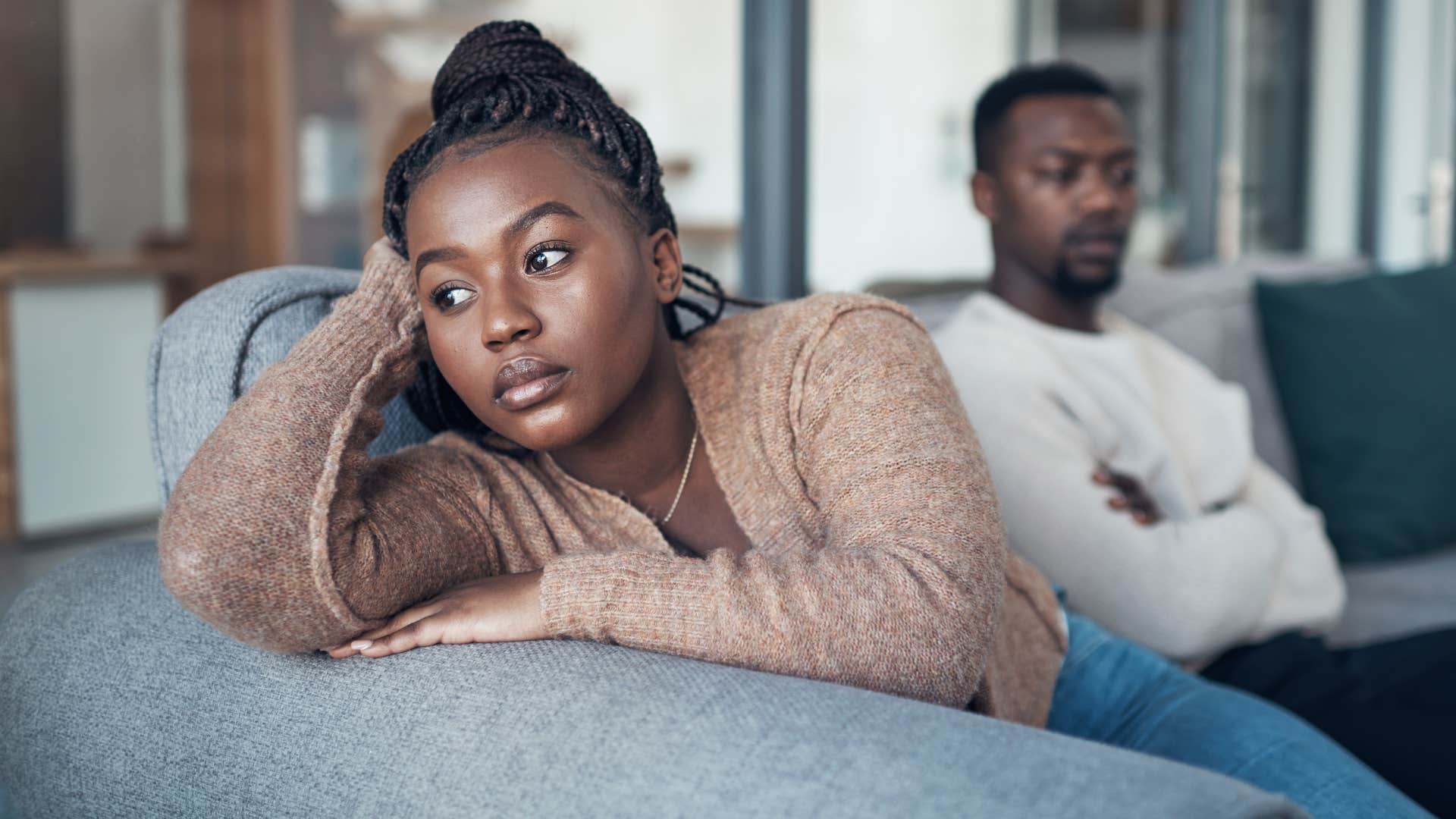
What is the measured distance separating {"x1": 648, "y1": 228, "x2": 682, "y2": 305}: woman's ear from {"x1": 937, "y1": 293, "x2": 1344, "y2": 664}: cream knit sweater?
651 mm

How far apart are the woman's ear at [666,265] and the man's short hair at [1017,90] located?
1.09 metres

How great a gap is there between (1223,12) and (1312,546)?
2.25m

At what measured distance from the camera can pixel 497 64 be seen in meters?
1.16

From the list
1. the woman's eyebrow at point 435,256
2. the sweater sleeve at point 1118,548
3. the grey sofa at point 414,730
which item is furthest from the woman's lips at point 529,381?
the sweater sleeve at point 1118,548

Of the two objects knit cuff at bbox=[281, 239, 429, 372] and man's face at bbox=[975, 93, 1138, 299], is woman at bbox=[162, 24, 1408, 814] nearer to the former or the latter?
knit cuff at bbox=[281, 239, 429, 372]

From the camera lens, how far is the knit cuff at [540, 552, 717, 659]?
0.95 m

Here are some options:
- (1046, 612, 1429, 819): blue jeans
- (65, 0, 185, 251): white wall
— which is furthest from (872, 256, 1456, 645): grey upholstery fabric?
(65, 0, 185, 251): white wall

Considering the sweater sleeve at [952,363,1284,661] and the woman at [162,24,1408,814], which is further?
the sweater sleeve at [952,363,1284,661]

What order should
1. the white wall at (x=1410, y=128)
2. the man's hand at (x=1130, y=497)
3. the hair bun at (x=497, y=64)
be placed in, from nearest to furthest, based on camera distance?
the hair bun at (x=497, y=64)
the man's hand at (x=1130, y=497)
the white wall at (x=1410, y=128)

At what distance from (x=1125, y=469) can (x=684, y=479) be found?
83cm

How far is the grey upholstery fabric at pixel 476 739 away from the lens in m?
0.75

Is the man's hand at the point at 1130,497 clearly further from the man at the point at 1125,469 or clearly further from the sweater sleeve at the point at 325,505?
the sweater sleeve at the point at 325,505

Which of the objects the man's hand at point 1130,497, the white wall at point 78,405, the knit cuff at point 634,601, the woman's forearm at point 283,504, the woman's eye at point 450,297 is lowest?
the white wall at point 78,405

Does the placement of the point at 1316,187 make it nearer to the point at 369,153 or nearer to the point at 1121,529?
the point at 369,153
